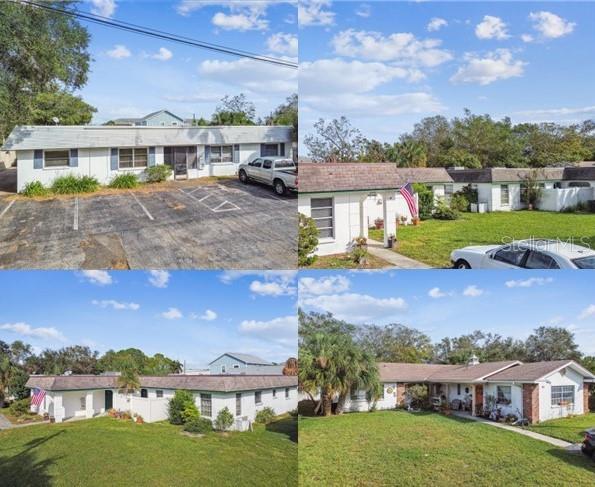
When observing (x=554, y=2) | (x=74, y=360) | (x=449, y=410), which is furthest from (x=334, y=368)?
(x=554, y=2)

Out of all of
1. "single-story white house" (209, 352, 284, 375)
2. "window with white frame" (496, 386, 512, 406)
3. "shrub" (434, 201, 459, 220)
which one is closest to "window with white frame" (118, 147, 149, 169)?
"single-story white house" (209, 352, 284, 375)

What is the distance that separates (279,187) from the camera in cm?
470

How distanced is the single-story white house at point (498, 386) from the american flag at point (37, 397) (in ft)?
8.70

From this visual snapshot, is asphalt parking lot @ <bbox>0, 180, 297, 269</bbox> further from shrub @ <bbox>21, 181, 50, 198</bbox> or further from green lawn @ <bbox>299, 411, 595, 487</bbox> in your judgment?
green lawn @ <bbox>299, 411, 595, 487</bbox>

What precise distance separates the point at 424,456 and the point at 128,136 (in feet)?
13.5

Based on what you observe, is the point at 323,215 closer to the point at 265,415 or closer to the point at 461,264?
the point at 461,264

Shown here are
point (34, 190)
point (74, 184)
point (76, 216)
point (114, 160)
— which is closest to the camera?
point (76, 216)

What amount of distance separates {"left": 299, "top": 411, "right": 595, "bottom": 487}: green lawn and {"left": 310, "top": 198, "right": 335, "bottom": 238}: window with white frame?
1.72 meters

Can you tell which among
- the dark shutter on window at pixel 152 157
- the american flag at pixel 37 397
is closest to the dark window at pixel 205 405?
the american flag at pixel 37 397

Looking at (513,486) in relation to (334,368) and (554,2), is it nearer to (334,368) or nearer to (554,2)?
(334,368)

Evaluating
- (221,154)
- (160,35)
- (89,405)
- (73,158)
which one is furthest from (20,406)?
(160,35)

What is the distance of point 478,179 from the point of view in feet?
12.7

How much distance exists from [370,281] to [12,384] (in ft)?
10.6

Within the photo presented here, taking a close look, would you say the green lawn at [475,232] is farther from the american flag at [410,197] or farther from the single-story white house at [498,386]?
the single-story white house at [498,386]
